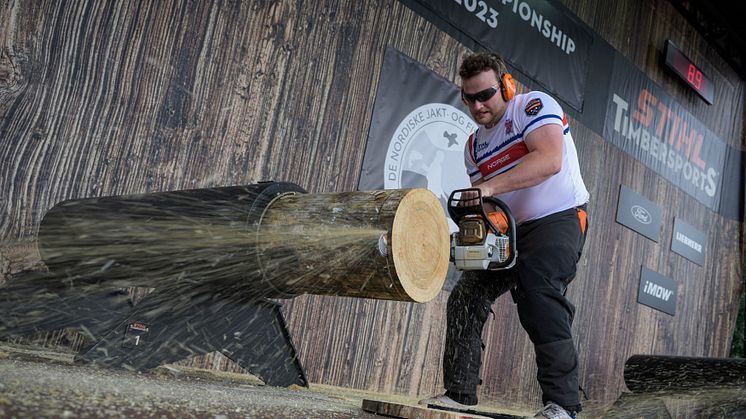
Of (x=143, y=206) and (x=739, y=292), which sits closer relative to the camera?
(x=143, y=206)

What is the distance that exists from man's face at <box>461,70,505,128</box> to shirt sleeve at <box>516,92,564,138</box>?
0.13 metres

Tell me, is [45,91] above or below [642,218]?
below

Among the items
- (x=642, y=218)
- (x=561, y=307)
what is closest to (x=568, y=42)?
(x=642, y=218)

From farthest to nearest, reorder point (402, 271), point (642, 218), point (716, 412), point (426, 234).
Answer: point (642, 218), point (716, 412), point (426, 234), point (402, 271)

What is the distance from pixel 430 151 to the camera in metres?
4.77

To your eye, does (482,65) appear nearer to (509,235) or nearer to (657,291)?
(509,235)

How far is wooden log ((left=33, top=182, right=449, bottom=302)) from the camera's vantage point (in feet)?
7.58

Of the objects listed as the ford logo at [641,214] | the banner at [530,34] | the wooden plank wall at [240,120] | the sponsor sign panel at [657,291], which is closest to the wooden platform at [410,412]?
the wooden plank wall at [240,120]

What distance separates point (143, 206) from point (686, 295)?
6.68 metres

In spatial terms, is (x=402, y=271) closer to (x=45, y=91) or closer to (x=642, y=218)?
(x=45, y=91)

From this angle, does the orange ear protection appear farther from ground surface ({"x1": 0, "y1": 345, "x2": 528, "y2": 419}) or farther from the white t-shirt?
ground surface ({"x1": 0, "y1": 345, "x2": 528, "y2": 419})

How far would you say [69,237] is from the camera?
284 cm

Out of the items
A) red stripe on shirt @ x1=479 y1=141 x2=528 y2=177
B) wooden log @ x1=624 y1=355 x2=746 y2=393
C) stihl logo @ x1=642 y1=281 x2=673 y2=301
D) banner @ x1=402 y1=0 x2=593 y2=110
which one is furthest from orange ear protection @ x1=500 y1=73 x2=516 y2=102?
stihl logo @ x1=642 y1=281 x2=673 y2=301

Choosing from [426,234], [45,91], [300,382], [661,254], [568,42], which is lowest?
[300,382]
